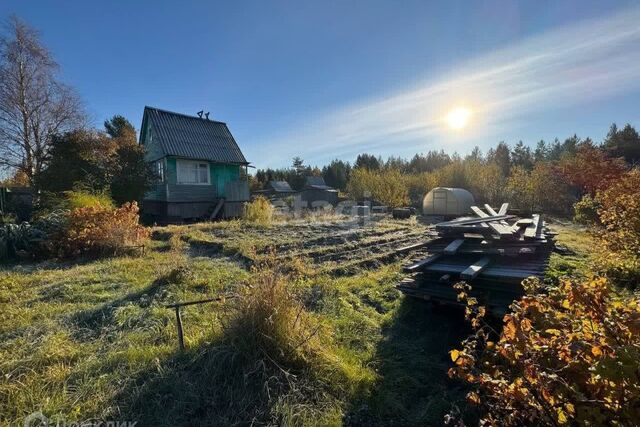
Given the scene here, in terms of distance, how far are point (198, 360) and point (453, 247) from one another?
3.58m

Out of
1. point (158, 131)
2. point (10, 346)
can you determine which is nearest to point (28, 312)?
point (10, 346)

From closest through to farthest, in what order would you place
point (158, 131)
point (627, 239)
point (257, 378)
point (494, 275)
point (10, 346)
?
1. point (257, 378)
2. point (10, 346)
3. point (494, 275)
4. point (627, 239)
5. point (158, 131)

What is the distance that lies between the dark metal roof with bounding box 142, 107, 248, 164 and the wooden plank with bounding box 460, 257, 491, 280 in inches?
546

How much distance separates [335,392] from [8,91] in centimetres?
1934

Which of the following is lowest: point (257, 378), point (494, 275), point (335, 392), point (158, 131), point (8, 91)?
point (335, 392)

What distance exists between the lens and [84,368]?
97.7 inches

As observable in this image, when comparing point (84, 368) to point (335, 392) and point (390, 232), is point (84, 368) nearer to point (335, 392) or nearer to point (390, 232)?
point (335, 392)

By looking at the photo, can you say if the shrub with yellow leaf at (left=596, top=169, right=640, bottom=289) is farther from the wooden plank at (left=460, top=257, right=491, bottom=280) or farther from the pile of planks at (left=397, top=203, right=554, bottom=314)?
the wooden plank at (left=460, top=257, right=491, bottom=280)

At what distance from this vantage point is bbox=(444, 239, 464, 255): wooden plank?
14.1 ft

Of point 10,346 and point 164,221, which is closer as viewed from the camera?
point 10,346

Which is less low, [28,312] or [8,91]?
[8,91]

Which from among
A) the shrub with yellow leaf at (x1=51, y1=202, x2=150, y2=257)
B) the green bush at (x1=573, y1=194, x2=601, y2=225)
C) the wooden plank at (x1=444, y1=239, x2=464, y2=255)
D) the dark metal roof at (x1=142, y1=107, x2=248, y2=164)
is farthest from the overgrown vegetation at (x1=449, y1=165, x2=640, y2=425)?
the dark metal roof at (x1=142, y1=107, x2=248, y2=164)

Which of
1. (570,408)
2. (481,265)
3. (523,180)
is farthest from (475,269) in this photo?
(523,180)

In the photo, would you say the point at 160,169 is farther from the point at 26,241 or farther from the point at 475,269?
the point at 475,269
